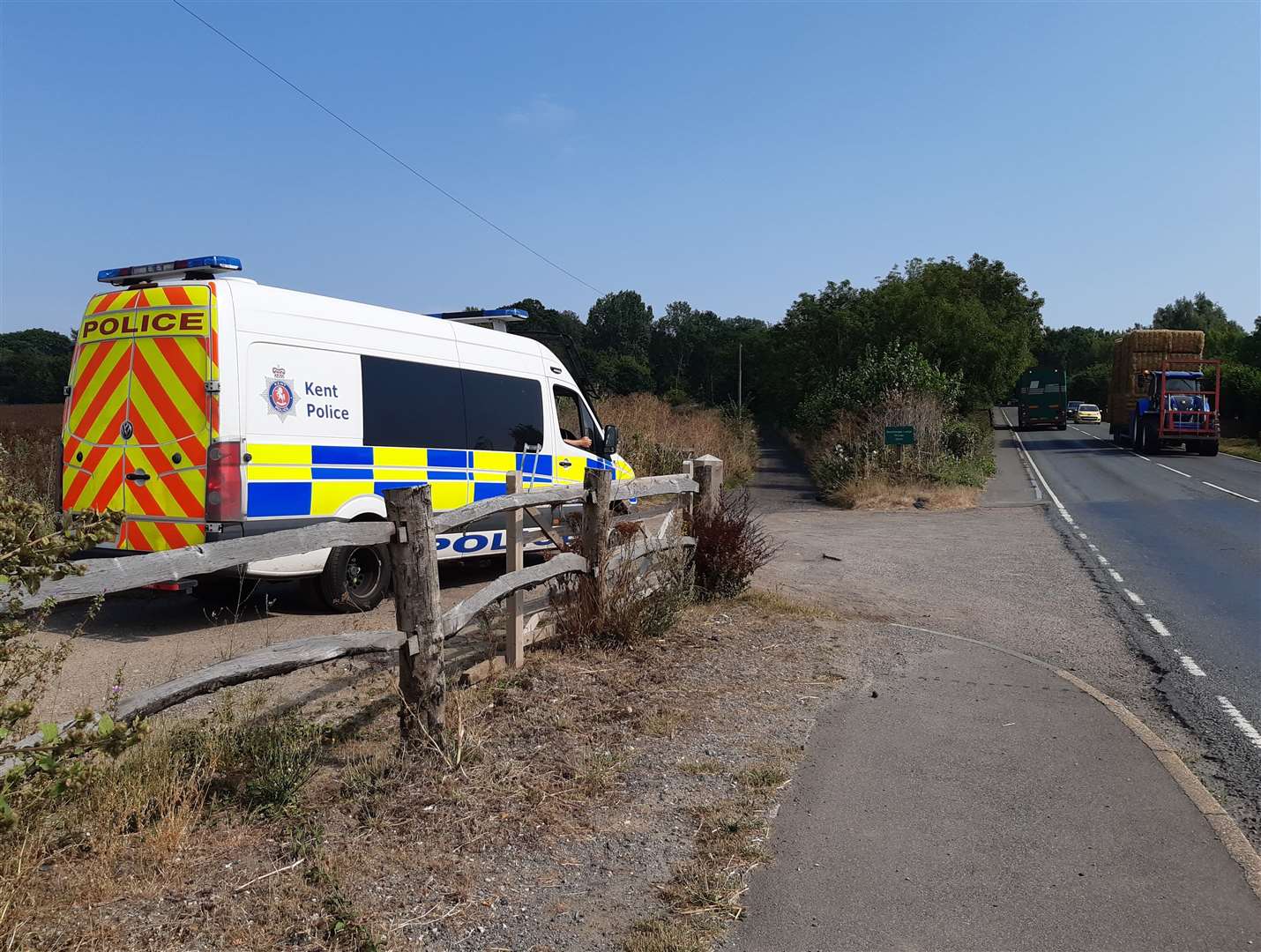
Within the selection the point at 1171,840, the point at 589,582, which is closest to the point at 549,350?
the point at 589,582

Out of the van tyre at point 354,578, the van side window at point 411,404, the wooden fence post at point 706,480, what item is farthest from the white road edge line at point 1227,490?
the van tyre at point 354,578

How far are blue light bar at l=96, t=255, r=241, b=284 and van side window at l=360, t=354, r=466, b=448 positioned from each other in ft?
4.47

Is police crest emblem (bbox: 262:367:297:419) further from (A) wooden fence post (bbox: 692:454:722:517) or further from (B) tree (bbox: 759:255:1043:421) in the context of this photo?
(B) tree (bbox: 759:255:1043:421)

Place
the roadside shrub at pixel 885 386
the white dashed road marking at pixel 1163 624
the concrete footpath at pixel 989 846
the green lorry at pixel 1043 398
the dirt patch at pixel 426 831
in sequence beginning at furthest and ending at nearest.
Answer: the green lorry at pixel 1043 398 → the roadside shrub at pixel 885 386 → the white dashed road marking at pixel 1163 624 → the concrete footpath at pixel 989 846 → the dirt patch at pixel 426 831

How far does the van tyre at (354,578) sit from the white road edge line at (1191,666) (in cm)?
628

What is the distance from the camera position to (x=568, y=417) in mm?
12023

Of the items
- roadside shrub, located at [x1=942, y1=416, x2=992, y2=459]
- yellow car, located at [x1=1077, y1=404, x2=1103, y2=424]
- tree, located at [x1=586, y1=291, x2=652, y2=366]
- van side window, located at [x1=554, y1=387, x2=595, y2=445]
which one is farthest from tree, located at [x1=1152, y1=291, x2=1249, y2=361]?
van side window, located at [x1=554, y1=387, x2=595, y2=445]

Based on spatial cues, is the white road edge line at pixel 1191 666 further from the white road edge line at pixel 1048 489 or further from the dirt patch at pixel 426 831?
the white road edge line at pixel 1048 489

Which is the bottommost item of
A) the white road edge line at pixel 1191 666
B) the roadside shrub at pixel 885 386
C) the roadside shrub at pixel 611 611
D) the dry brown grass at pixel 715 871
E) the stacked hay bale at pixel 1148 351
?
the white road edge line at pixel 1191 666

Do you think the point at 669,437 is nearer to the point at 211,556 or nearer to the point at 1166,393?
the point at 211,556

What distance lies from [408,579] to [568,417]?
288 inches

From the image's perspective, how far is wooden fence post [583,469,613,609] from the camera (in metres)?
7.10

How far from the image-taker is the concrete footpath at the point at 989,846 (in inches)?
139

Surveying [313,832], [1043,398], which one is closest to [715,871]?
[313,832]
